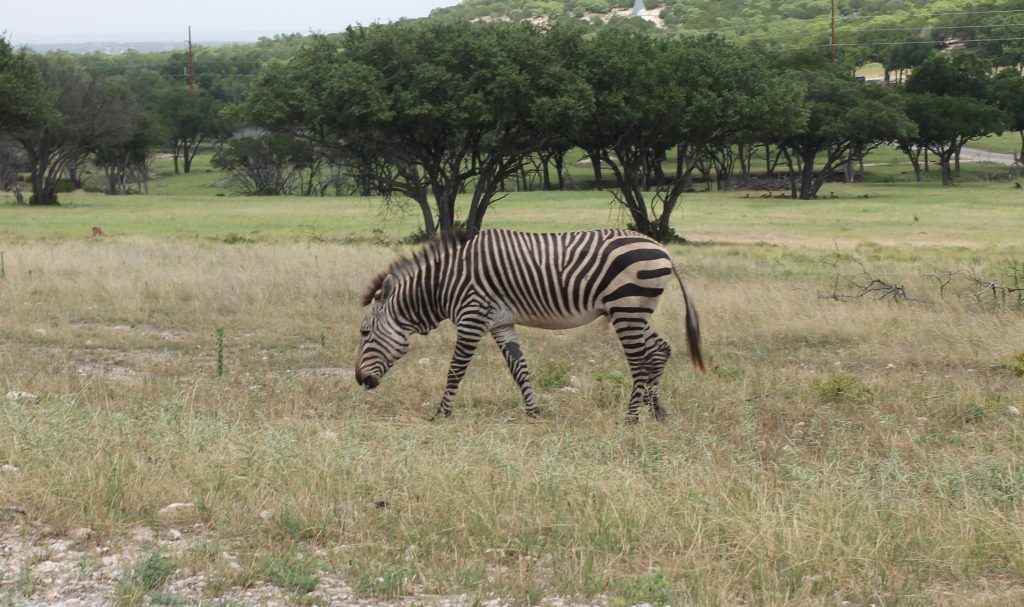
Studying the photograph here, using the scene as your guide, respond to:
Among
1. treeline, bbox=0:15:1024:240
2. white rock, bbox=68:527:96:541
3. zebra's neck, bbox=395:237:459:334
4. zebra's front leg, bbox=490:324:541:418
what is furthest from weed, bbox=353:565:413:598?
treeline, bbox=0:15:1024:240

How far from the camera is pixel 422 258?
10234 millimetres

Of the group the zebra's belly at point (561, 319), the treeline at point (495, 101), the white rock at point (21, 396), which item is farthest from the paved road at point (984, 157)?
the white rock at point (21, 396)

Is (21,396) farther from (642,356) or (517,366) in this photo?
(642,356)

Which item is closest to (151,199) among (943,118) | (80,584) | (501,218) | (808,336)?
(501,218)

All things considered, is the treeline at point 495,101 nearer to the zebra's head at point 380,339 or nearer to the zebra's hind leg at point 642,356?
the zebra's head at point 380,339

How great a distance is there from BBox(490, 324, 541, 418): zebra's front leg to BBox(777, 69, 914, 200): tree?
50.8 meters

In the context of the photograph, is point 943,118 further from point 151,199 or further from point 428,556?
point 428,556

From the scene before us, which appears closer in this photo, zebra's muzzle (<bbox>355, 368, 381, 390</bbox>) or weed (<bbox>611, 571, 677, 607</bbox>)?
weed (<bbox>611, 571, 677, 607</bbox>)

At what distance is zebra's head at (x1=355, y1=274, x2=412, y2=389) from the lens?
10000mm

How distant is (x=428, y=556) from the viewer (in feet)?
16.6

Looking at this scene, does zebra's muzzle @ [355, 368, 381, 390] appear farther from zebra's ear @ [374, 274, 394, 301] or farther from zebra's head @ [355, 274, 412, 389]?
zebra's ear @ [374, 274, 394, 301]

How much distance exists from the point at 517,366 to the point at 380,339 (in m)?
1.37

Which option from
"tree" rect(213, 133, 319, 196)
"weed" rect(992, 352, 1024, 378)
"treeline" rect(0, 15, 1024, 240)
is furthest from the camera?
"tree" rect(213, 133, 319, 196)

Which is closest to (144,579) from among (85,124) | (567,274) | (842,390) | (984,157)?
(567,274)
